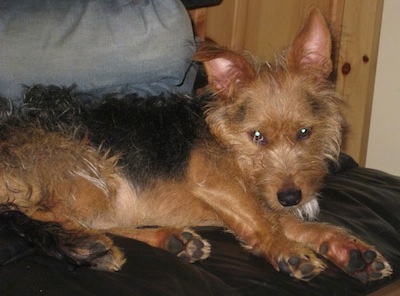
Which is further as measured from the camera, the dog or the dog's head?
the dog's head

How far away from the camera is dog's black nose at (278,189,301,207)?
283 cm

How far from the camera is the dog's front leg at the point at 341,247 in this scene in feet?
8.58

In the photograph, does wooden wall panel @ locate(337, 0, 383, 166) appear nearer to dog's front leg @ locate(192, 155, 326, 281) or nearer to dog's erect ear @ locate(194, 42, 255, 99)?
dog's erect ear @ locate(194, 42, 255, 99)

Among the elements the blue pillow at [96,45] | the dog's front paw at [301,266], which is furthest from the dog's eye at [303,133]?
the blue pillow at [96,45]

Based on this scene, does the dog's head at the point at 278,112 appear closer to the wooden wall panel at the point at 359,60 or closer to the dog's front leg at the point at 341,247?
the dog's front leg at the point at 341,247

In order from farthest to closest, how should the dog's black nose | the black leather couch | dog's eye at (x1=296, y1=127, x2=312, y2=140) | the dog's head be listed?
1. dog's eye at (x1=296, y1=127, x2=312, y2=140)
2. the dog's head
3. the dog's black nose
4. the black leather couch

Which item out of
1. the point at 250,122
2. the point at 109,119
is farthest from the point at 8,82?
the point at 250,122

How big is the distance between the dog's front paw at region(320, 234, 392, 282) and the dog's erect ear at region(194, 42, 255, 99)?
3.00 ft

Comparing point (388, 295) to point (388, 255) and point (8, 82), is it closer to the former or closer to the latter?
point (388, 255)

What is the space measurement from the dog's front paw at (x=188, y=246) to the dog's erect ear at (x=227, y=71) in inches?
31.8

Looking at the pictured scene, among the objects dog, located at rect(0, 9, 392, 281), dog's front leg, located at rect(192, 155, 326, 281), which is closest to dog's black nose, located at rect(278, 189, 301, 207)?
dog, located at rect(0, 9, 392, 281)

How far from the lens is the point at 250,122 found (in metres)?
3.04

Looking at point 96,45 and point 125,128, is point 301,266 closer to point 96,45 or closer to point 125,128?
point 125,128

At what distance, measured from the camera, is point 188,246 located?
2611 millimetres
